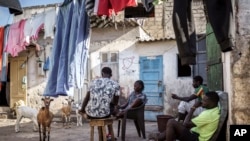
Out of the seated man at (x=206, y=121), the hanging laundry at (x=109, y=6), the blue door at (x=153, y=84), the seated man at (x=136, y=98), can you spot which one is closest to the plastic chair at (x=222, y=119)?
the seated man at (x=206, y=121)

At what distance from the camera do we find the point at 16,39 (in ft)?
25.6

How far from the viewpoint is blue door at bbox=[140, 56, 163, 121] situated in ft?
39.7

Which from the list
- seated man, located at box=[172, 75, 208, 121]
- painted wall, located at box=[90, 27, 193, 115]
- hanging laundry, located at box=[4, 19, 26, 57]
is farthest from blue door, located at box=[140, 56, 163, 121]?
hanging laundry, located at box=[4, 19, 26, 57]

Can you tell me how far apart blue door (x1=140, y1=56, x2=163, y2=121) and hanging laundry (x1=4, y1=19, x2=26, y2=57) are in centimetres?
555

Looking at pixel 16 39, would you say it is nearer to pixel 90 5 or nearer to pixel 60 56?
pixel 60 56

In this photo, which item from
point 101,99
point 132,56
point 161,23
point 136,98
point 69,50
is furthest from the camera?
point 161,23

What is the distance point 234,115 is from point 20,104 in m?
7.90

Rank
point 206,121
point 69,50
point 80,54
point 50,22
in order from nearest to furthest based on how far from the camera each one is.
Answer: point 206,121 → point 80,54 → point 69,50 → point 50,22

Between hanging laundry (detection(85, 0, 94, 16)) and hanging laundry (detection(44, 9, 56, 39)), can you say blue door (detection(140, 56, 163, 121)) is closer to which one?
hanging laundry (detection(44, 9, 56, 39))

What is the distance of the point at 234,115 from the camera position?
4488mm

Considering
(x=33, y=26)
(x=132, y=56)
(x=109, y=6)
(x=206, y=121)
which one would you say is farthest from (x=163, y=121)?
(x=132, y=56)

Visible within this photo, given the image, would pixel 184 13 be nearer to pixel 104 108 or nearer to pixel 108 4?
pixel 108 4

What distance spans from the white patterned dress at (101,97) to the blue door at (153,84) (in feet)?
19.9

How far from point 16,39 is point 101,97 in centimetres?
298
